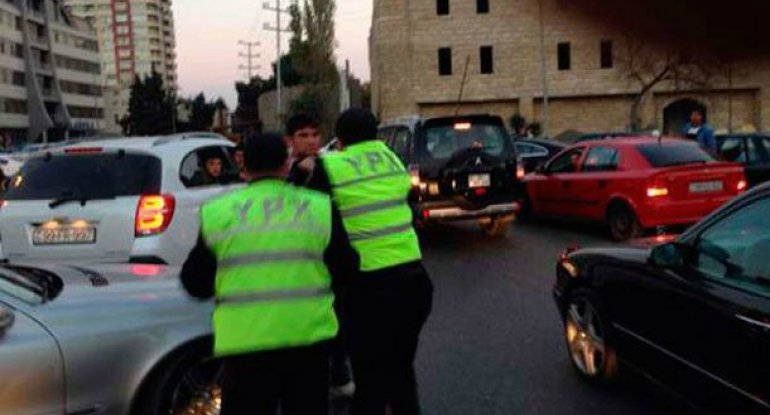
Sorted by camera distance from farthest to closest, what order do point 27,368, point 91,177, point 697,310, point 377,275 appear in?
point 91,177 → point 697,310 → point 377,275 → point 27,368

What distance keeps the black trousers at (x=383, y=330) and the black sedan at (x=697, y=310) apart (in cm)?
129

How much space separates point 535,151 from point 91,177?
1452 centimetres

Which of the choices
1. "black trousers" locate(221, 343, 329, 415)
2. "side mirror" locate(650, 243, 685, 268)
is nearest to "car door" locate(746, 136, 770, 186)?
"side mirror" locate(650, 243, 685, 268)

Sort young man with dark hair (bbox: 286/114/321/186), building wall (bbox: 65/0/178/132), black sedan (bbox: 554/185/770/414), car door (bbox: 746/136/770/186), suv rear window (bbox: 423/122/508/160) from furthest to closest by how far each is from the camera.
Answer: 1. building wall (bbox: 65/0/178/132)
2. car door (bbox: 746/136/770/186)
3. suv rear window (bbox: 423/122/508/160)
4. young man with dark hair (bbox: 286/114/321/186)
5. black sedan (bbox: 554/185/770/414)

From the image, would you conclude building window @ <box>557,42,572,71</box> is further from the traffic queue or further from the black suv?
the traffic queue

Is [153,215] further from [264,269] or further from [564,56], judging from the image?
[564,56]

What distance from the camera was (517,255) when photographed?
11.7m

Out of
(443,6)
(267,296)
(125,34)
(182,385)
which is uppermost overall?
(125,34)

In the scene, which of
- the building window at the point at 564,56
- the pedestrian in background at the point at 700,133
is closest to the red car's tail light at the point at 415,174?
the pedestrian in background at the point at 700,133

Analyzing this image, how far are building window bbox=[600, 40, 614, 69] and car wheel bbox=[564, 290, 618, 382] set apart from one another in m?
56.8

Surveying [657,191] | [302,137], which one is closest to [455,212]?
[657,191]

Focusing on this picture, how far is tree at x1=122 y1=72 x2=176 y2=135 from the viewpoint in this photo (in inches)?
3885

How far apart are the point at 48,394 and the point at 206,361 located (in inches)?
34.5

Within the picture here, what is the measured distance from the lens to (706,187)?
11555 millimetres
